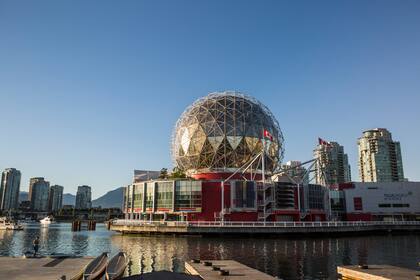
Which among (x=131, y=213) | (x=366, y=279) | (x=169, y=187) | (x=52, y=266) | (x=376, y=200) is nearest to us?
(x=366, y=279)

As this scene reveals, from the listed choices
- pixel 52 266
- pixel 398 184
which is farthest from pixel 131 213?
pixel 398 184

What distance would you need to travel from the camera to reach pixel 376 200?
102625 mm

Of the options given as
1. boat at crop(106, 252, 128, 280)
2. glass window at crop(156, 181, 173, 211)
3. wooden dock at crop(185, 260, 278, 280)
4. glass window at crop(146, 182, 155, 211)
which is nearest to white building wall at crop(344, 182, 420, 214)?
glass window at crop(156, 181, 173, 211)

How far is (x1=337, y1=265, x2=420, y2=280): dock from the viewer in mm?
20406

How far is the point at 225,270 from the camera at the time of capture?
22.3m

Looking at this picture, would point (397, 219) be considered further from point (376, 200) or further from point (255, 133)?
point (255, 133)

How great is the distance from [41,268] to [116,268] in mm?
9667

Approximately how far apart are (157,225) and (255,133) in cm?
3508

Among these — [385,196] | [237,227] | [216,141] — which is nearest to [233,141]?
[216,141]

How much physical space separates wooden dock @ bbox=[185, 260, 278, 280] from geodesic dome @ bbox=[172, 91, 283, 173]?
58.7 m

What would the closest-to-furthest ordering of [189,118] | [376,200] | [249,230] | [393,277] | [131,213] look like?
1. [393,277]
2. [249,230]
3. [131,213]
4. [189,118]
5. [376,200]

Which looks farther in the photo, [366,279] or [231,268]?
[231,268]

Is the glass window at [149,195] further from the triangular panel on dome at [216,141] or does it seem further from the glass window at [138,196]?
the triangular panel on dome at [216,141]

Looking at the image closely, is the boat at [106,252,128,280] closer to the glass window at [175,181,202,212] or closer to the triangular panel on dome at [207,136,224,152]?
the glass window at [175,181,202,212]
